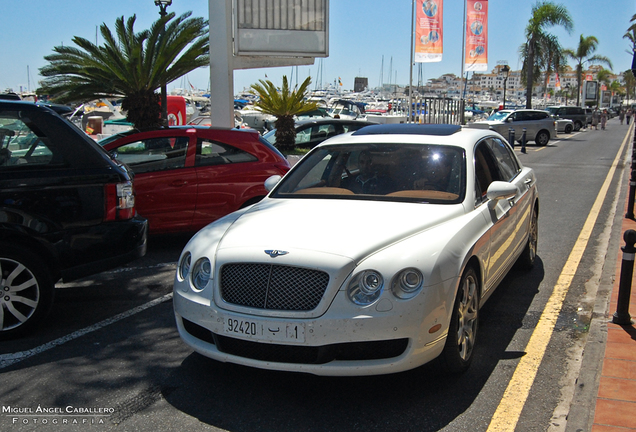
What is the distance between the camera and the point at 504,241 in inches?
202

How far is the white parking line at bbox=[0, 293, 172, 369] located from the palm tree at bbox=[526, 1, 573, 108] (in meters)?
46.3

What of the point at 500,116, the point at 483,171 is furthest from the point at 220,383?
the point at 500,116

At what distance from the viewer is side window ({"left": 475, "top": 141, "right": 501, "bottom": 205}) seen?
4.84 meters

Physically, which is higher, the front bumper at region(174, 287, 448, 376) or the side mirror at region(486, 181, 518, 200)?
the side mirror at region(486, 181, 518, 200)

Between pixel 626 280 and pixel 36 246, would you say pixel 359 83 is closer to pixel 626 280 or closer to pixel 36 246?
pixel 626 280

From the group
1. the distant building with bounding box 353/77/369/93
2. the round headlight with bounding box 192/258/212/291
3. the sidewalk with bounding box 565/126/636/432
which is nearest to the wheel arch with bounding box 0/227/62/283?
the round headlight with bounding box 192/258/212/291

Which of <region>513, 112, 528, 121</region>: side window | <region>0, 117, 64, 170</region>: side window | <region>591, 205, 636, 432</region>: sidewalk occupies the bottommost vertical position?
<region>591, 205, 636, 432</region>: sidewalk

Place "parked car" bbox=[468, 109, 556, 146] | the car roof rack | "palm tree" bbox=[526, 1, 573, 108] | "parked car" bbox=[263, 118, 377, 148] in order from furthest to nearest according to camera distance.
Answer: "palm tree" bbox=[526, 1, 573, 108] < "parked car" bbox=[468, 109, 556, 146] < "parked car" bbox=[263, 118, 377, 148] < the car roof rack

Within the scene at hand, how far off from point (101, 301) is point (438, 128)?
3.46 meters

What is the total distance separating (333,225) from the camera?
4000 millimetres

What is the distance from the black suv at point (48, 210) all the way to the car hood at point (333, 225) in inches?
50.1

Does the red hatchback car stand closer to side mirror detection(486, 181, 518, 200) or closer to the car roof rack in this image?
the car roof rack

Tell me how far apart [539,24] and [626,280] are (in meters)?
46.5

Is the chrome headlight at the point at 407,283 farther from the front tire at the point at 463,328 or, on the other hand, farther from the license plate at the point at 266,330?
the license plate at the point at 266,330
